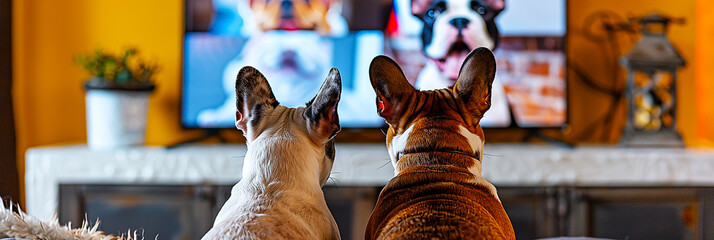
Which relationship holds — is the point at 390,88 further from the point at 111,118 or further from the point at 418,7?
the point at 111,118

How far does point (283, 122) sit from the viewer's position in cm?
131

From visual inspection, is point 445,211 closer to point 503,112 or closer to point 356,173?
point 356,173

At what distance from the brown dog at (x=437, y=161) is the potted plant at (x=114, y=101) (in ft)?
6.71

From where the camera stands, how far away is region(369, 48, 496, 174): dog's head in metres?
1.24

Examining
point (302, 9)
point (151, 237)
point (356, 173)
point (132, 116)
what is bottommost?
point (151, 237)

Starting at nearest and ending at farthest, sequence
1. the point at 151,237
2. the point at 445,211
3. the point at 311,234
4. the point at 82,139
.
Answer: the point at 445,211
the point at 311,234
the point at 151,237
the point at 82,139

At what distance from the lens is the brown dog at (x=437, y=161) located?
1000 mm

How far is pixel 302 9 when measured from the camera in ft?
10.3

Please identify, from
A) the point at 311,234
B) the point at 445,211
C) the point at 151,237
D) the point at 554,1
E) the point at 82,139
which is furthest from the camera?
the point at 82,139

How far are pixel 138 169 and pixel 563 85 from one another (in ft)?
6.37

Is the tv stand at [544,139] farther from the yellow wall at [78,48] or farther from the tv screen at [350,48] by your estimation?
the yellow wall at [78,48]

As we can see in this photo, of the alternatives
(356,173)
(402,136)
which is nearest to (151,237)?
(356,173)

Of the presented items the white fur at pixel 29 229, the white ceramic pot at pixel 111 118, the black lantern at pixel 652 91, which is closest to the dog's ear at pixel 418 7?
the black lantern at pixel 652 91

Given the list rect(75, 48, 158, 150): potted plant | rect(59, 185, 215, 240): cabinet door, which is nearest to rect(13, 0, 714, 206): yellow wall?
rect(75, 48, 158, 150): potted plant
